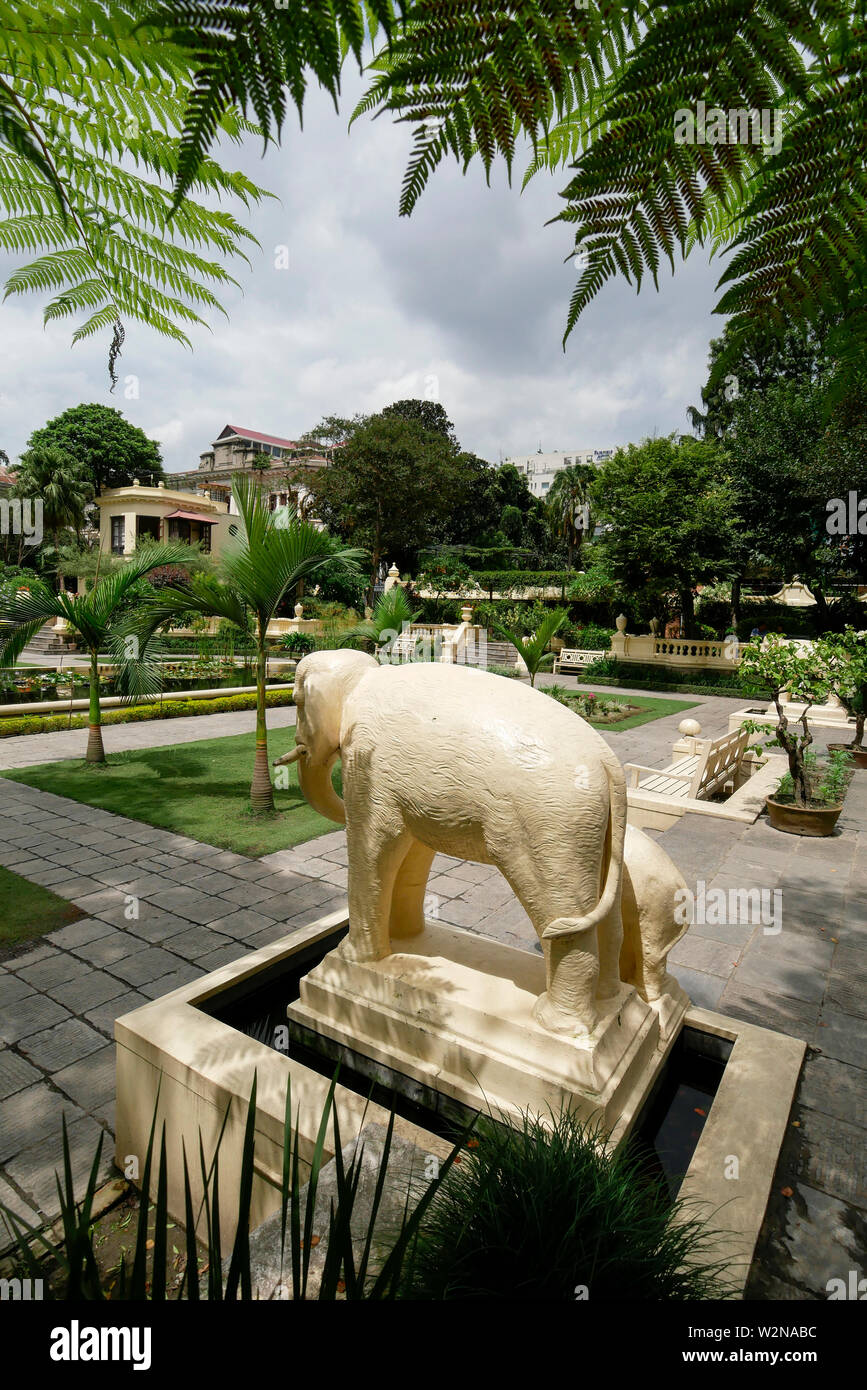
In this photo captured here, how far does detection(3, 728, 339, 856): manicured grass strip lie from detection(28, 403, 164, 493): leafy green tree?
37.4m

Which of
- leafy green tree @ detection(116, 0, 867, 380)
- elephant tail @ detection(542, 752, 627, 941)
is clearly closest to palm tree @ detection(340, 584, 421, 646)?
elephant tail @ detection(542, 752, 627, 941)

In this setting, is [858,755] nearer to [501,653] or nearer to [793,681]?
[793,681]

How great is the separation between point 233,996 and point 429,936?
3.42 ft

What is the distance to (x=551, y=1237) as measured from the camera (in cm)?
170

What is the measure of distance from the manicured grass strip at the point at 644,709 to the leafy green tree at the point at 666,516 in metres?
4.45

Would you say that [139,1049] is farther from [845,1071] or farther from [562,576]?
[562,576]

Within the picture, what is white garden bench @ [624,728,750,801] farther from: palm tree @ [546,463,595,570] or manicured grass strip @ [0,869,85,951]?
palm tree @ [546,463,595,570]

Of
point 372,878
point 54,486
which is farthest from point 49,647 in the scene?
point 372,878

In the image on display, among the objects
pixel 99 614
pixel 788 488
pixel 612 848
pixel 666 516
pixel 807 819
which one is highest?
pixel 788 488

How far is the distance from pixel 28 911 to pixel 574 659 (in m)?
21.9

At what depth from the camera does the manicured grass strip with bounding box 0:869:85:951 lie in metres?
4.71
